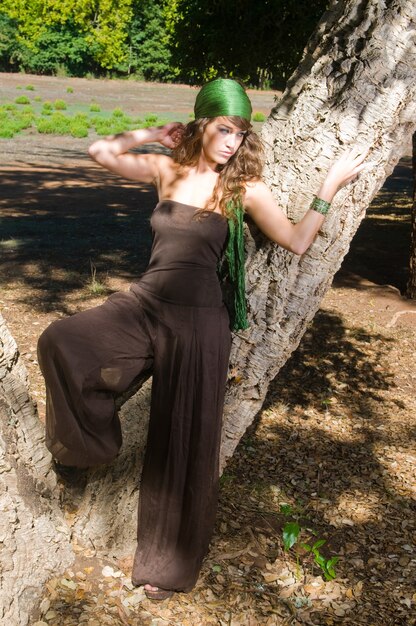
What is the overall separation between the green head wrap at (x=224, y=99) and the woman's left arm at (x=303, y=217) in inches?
11.4

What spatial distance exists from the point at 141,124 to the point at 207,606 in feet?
85.8

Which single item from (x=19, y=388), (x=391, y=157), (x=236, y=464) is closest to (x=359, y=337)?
(x=236, y=464)

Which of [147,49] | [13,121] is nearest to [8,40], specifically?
[147,49]

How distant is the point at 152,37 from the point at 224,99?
46320mm

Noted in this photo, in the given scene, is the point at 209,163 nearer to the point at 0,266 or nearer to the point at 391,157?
the point at 391,157

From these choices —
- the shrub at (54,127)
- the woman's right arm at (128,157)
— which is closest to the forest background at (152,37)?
the shrub at (54,127)

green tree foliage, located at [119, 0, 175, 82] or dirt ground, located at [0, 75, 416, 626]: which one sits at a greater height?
dirt ground, located at [0, 75, 416, 626]

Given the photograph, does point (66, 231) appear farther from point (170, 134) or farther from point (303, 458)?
point (170, 134)

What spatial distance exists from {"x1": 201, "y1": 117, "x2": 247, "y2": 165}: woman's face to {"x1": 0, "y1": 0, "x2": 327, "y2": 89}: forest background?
22.7ft

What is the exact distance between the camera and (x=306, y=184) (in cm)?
288

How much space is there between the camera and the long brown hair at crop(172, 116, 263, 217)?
275cm

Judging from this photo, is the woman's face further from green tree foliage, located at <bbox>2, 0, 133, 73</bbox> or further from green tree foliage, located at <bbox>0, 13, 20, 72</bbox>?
green tree foliage, located at <bbox>0, 13, 20, 72</bbox>

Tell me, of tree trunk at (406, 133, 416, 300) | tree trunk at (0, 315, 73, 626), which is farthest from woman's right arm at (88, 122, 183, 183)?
tree trunk at (406, 133, 416, 300)

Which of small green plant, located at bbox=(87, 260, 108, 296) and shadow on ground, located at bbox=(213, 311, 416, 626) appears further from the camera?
small green plant, located at bbox=(87, 260, 108, 296)
